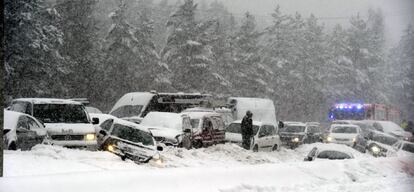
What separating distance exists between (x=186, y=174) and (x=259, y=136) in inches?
609

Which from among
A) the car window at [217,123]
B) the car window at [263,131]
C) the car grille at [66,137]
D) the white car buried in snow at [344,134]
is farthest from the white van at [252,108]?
the car grille at [66,137]

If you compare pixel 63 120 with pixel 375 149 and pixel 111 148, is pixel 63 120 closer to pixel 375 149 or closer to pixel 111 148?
pixel 111 148

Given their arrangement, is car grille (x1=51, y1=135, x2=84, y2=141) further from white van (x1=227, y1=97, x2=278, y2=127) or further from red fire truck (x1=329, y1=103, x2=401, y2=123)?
red fire truck (x1=329, y1=103, x2=401, y2=123)

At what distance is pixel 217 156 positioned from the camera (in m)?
21.3

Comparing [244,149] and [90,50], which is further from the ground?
[90,50]

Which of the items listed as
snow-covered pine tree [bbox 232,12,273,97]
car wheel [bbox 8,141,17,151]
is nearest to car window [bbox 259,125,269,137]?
car wheel [bbox 8,141,17,151]

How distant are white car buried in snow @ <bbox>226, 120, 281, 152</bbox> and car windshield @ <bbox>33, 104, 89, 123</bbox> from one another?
8.74 m

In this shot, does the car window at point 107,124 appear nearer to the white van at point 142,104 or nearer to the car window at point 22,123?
the car window at point 22,123

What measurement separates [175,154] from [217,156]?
2.46 metres

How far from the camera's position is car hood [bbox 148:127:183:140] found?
2091 centimetres

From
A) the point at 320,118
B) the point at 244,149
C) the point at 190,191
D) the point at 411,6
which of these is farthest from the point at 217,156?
the point at 320,118

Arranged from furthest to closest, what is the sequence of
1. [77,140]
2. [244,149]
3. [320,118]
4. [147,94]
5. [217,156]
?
[320,118] < [147,94] < [244,149] < [217,156] < [77,140]

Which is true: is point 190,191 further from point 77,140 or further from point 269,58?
point 269,58

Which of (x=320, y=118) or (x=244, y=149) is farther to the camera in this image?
(x=320, y=118)
